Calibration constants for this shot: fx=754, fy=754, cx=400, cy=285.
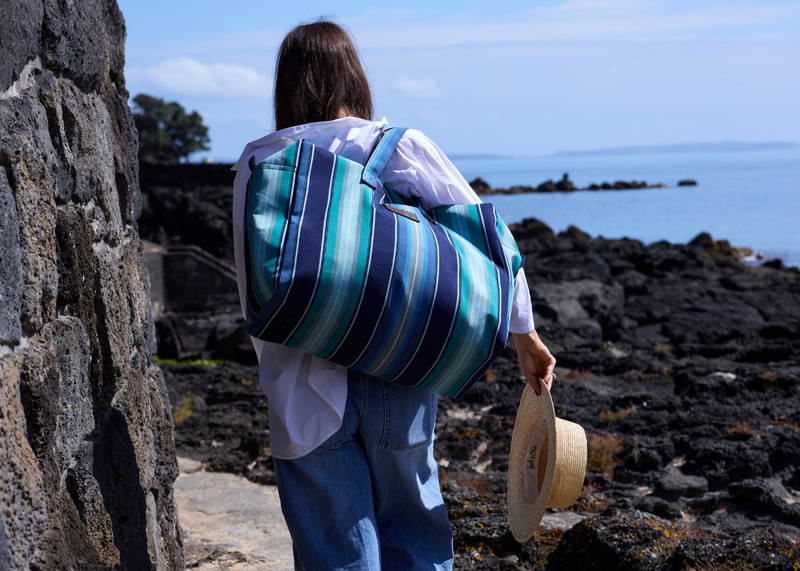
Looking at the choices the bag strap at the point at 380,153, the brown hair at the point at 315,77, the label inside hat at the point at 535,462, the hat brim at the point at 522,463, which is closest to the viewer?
the bag strap at the point at 380,153

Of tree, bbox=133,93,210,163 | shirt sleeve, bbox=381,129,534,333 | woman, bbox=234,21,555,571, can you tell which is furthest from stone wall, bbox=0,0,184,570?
tree, bbox=133,93,210,163

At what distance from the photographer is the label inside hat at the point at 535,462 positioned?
2244mm

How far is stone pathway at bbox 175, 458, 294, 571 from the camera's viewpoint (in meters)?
3.16

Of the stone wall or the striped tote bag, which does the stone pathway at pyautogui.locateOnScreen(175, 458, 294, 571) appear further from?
the striped tote bag

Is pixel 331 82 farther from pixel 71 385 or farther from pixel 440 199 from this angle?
pixel 71 385

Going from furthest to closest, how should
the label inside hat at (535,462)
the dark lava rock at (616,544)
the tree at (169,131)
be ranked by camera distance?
the tree at (169,131), the dark lava rock at (616,544), the label inside hat at (535,462)

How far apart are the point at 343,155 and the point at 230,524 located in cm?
257

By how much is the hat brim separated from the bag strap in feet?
2.57

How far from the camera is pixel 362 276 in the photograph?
1609mm

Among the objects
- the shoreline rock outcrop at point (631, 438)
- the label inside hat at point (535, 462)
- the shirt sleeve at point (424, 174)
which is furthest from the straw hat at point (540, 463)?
the shoreline rock outcrop at point (631, 438)

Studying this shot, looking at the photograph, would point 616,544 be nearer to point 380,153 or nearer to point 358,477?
point 358,477

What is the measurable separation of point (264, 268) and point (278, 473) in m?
0.56

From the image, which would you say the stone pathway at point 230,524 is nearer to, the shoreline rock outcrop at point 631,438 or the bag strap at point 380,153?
the shoreline rock outcrop at point 631,438

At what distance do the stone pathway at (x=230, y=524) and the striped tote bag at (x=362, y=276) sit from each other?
1799mm
